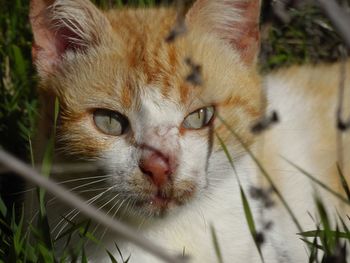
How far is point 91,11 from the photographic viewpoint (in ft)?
6.31

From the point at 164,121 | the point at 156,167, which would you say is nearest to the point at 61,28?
the point at 164,121

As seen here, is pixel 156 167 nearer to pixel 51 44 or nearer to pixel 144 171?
pixel 144 171

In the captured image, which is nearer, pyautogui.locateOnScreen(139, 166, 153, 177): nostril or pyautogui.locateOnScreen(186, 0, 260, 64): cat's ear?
pyautogui.locateOnScreen(139, 166, 153, 177): nostril

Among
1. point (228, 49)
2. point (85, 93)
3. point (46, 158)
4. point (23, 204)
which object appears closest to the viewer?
point (46, 158)

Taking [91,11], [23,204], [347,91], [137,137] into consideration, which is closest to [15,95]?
[23,204]

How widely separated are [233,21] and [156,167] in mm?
571

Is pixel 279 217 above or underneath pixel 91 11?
underneath

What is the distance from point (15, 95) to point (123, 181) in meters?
1.22

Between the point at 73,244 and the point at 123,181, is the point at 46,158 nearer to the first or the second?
the point at 123,181

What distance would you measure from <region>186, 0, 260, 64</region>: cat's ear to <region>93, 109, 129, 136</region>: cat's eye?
37 cm

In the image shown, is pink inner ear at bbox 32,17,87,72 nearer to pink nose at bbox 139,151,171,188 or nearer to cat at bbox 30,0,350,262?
cat at bbox 30,0,350,262

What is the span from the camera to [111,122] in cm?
183

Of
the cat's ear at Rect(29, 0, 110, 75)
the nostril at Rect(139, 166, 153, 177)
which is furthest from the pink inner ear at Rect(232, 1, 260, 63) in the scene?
the nostril at Rect(139, 166, 153, 177)

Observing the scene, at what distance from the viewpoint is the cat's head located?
174 cm
